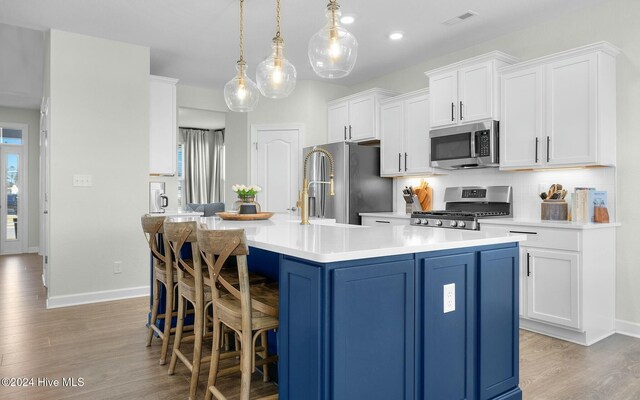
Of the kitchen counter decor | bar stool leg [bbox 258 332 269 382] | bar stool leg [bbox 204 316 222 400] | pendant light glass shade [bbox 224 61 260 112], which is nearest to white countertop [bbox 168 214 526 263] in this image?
bar stool leg [bbox 204 316 222 400]

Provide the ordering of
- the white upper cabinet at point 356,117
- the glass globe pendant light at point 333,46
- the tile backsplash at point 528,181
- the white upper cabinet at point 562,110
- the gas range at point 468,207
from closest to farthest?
1. the glass globe pendant light at point 333,46
2. the white upper cabinet at point 562,110
3. the tile backsplash at point 528,181
4. the gas range at point 468,207
5. the white upper cabinet at point 356,117

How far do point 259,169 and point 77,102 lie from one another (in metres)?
2.64

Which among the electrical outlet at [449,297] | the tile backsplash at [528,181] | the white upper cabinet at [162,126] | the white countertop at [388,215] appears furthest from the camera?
the white upper cabinet at [162,126]

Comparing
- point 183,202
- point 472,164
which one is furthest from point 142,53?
point 183,202

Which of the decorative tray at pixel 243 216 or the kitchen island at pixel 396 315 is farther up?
the decorative tray at pixel 243 216

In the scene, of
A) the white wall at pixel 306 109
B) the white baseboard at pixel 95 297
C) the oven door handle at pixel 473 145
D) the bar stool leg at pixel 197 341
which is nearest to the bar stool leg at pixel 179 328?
the bar stool leg at pixel 197 341

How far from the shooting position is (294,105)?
618cm

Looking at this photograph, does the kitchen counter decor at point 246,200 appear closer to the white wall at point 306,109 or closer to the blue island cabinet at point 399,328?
the blue island cabinet at point 399,328

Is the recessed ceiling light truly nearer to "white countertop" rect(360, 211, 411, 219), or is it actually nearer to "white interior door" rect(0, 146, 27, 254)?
"white countertop" rect(360, 211, 411, 219)

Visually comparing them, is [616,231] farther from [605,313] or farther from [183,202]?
[183,202]

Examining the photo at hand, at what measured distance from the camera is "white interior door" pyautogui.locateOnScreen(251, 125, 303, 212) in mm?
6152

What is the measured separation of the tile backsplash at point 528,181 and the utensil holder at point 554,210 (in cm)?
24

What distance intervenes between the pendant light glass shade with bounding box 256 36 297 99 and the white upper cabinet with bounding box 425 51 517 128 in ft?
6.48

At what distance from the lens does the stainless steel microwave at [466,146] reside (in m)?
3.98
